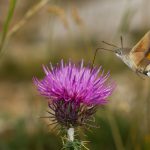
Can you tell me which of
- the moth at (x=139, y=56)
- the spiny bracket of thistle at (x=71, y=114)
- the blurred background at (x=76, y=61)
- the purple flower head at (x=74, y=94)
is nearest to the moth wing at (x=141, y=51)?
the moth at (x=139, y=56)

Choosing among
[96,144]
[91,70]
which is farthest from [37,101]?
[91,70]

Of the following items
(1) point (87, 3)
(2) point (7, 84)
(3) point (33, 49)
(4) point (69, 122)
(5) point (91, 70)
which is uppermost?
(1) point (87, 3)

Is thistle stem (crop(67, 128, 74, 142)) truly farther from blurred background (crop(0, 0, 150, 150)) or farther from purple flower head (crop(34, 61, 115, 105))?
blurred background (crop(0, 0, 150, 150))

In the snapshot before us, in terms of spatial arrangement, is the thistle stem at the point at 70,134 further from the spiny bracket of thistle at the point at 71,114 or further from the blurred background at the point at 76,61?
the blurred background at the point at 76,61

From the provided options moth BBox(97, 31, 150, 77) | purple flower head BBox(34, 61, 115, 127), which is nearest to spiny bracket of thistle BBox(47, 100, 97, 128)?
purple flower head BBox(34, 61, 115, 127)

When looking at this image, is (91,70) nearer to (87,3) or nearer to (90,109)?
(90,109)

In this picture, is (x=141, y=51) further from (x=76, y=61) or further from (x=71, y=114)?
(x=76, y=61)

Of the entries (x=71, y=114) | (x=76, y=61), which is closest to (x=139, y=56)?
(x=71, y=114)
